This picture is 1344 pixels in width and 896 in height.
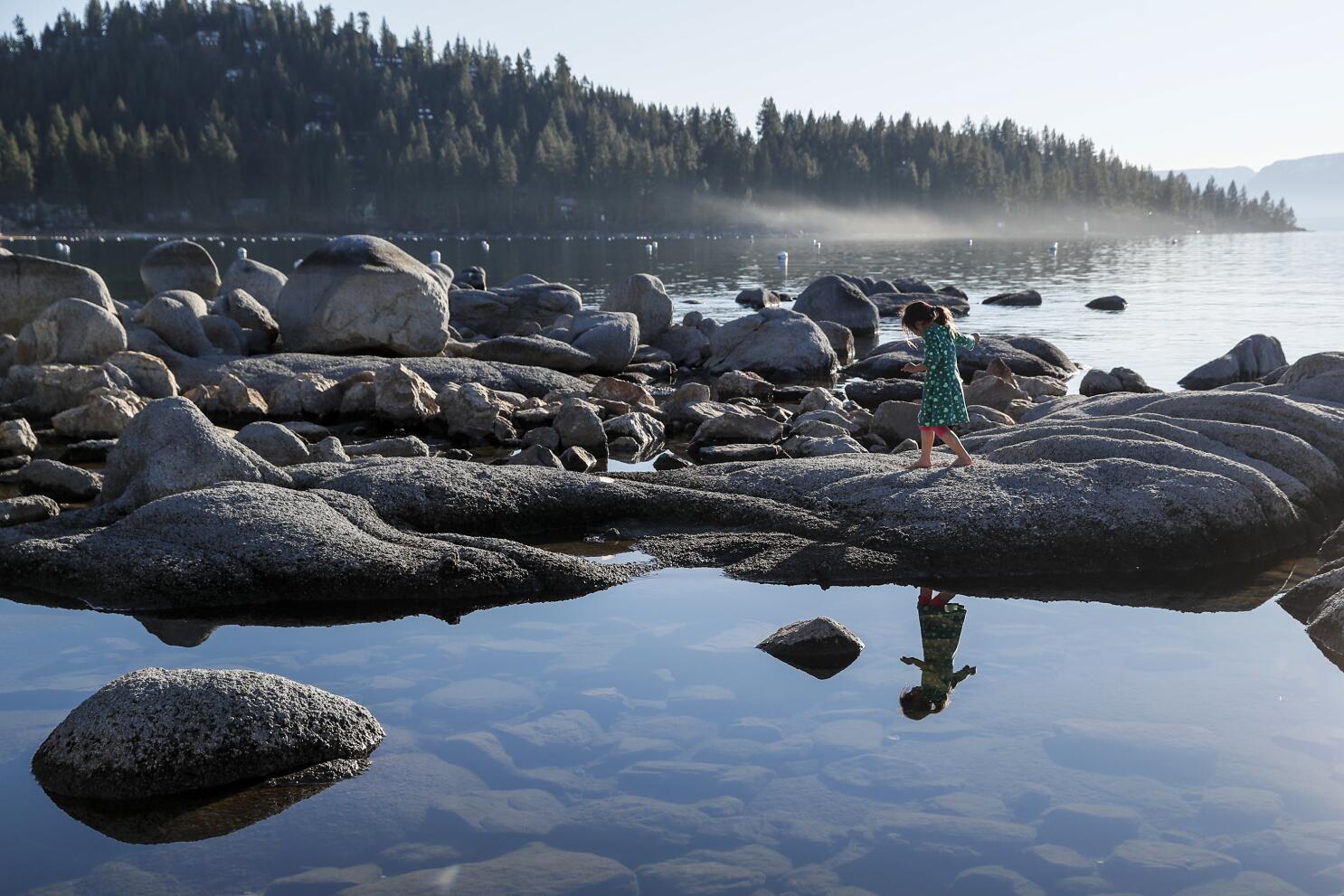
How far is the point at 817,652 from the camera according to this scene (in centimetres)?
736

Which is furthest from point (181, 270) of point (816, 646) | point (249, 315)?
point (816, 646)

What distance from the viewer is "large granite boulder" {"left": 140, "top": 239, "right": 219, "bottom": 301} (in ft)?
88.6

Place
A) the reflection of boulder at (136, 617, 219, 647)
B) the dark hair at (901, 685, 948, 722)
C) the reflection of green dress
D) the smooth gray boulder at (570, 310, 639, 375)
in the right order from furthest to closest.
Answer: the smooth gray boulder at (570, 310, 639, 375) < the reflection of boulder at (136, 617, 219, 647) < the reflection of green dress < the dark hair at (901, 685, 948, 722)

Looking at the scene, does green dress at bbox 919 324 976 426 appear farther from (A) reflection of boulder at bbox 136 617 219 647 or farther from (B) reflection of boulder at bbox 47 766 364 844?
(B) reflection of boulder at bbox 47 766 364 844

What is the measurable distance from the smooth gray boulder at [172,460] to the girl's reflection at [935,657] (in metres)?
5.22

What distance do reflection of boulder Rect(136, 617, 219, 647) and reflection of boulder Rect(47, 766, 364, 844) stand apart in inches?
79.3

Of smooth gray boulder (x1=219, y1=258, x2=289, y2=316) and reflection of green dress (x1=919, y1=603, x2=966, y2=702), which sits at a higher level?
smooth gray boulder (x1=219, y1=258, x2=289, y2=316)

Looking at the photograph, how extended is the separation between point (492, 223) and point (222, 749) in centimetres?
15081

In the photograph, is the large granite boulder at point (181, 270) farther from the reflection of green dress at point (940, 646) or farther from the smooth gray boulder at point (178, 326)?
the reflection of green dress at point (940, 646)

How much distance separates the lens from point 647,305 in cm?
2469

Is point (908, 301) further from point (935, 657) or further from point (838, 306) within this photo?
point (935, 657)

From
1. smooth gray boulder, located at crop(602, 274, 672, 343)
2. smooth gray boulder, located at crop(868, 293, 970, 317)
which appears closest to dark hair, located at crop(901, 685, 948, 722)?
smooth gray boulder, located at crop(602, 274, 672, 343)

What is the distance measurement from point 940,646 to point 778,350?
14636 millimetres

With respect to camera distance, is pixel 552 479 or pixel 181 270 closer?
pixel 552 479
